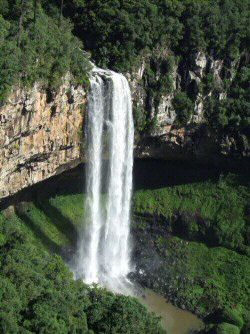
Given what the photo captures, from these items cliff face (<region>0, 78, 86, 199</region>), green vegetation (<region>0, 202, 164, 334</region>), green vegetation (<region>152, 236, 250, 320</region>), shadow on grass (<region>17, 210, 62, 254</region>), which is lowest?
green vegetation (<region>152, 236, 250, 320</region>)

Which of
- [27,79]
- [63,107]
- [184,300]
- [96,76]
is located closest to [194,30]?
[96,76]

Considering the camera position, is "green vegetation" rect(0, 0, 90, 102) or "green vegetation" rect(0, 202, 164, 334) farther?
"green vegetation" rect(0, 0, 90, 102)

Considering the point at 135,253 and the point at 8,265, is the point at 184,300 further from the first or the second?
the point at 8,265

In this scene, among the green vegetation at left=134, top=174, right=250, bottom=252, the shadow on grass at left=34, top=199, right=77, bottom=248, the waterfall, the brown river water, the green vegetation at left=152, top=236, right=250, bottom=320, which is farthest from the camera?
the green vegetation at left=134, top=174, right=250, bottom=252

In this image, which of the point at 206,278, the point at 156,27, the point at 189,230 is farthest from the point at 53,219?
the point at 156,27

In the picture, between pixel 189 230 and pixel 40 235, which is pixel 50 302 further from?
pixel 189 230

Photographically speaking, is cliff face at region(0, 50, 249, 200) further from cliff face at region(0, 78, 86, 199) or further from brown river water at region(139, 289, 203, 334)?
brown river water at region(139, 289, 203, 334)

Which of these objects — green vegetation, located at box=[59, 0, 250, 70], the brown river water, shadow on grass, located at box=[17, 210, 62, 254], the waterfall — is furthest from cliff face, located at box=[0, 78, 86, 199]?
the brown river water
